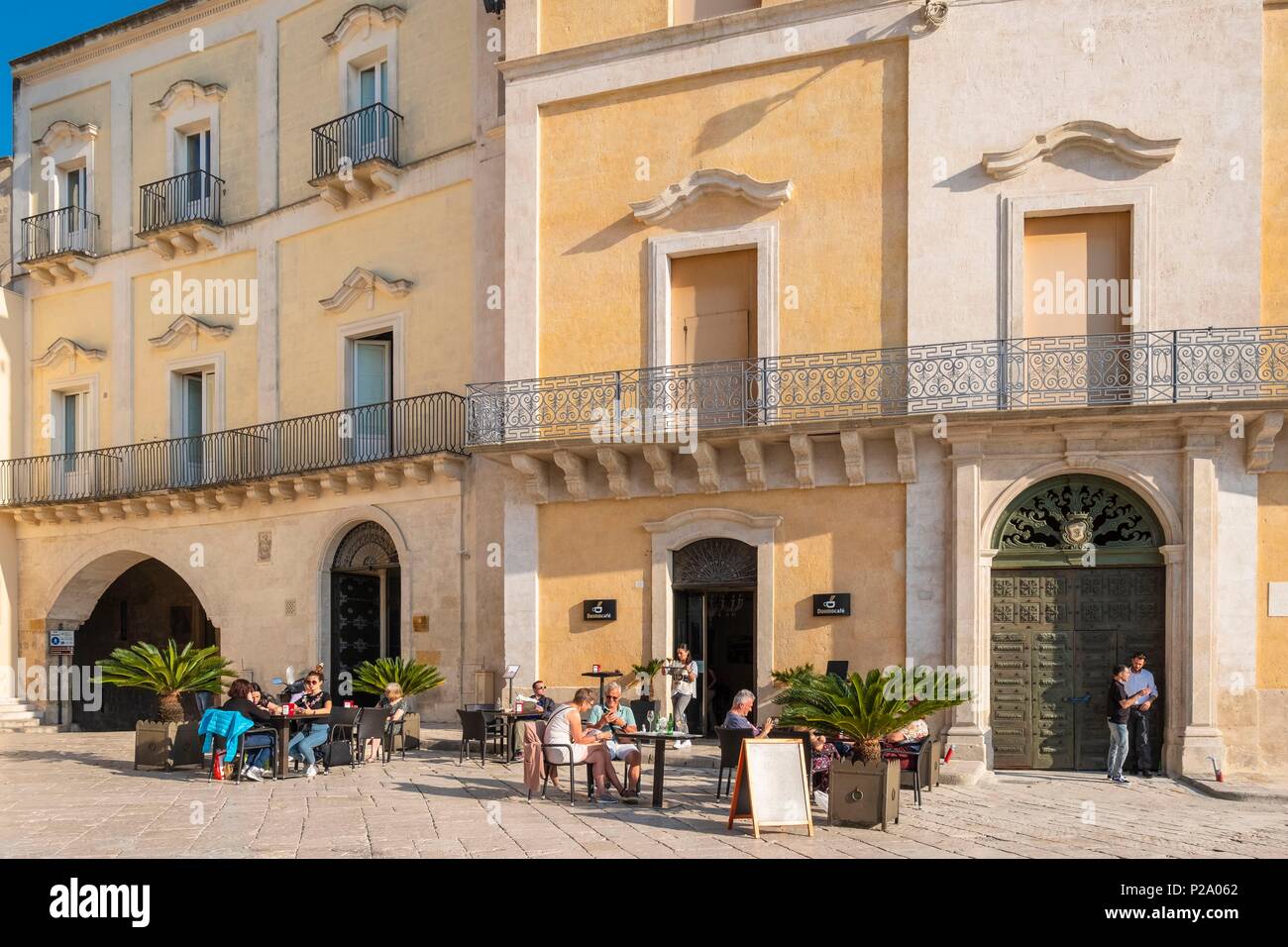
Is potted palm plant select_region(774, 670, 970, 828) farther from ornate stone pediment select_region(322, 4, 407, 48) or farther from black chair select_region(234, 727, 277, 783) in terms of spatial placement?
ornate stone pediment select_region(322, 4, 407, 48)

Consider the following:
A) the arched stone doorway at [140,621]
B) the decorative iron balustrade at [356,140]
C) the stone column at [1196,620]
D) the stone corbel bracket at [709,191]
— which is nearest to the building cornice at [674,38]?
the stone corbel bracket at [709,191]

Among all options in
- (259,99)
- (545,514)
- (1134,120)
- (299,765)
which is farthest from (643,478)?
(259,99)

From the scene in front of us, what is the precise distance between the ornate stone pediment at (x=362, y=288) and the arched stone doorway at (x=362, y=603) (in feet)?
12.0

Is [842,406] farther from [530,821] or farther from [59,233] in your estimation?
[59,233]

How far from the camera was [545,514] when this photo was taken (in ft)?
60.3

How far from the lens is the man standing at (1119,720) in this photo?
1462 cm

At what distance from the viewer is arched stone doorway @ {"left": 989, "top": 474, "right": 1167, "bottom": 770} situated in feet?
51.0

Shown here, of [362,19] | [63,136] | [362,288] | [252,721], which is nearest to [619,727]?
[252,721]

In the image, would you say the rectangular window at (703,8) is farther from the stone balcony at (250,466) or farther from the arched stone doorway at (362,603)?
the arched stone doorway at (362,603)

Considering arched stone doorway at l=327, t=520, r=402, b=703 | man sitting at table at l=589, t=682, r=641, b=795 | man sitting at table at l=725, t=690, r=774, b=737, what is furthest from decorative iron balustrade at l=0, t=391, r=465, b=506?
man sitting at table at l=725, t=690, r=774, b=737

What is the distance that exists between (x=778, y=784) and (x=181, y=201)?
1836 centimetres

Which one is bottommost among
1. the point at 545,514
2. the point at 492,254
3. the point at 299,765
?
the point at 299,765

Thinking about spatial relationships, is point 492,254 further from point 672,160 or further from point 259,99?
point 259,99
